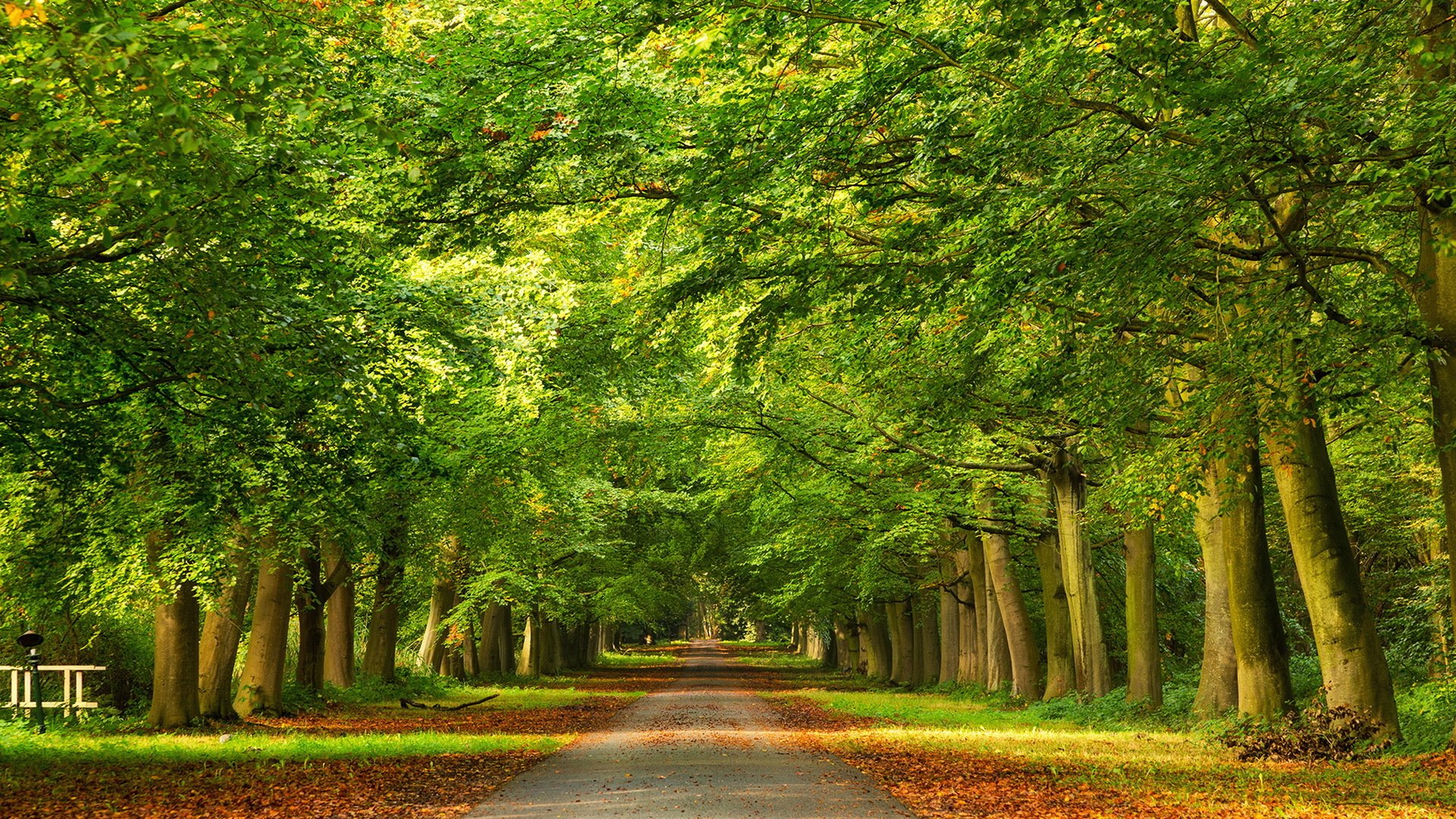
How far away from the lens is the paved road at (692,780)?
1033 cm

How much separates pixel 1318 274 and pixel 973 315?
4299 millimetres

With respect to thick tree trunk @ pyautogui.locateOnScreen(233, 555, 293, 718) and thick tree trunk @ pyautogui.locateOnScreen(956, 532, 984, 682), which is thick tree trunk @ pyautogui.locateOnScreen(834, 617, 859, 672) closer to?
thick tree trunk @ pyautogui.locateOnScreen(956, 532, 984, 682)

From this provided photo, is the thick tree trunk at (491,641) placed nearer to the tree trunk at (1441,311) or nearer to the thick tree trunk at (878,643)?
the thick tree trunk at (878,643)

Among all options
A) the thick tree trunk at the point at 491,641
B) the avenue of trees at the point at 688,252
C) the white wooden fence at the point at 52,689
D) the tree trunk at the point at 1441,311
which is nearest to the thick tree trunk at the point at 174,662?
the avenue of trees at the point at 688,252

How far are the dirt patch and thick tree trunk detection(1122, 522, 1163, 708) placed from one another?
1162 cm

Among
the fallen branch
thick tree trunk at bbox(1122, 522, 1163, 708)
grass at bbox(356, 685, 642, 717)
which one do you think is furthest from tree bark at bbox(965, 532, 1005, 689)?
the fallen branch

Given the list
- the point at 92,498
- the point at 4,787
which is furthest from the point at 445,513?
the point at 4,787

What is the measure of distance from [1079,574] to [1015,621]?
5.56 m

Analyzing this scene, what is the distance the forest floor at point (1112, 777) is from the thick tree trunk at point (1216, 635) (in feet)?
2.85

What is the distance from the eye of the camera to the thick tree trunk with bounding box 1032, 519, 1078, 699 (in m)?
25.7

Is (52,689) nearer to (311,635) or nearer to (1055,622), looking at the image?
(311,635)

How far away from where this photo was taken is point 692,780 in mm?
12680

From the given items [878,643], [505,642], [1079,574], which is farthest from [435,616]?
[1079,574]

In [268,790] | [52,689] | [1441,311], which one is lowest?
[268,790]
